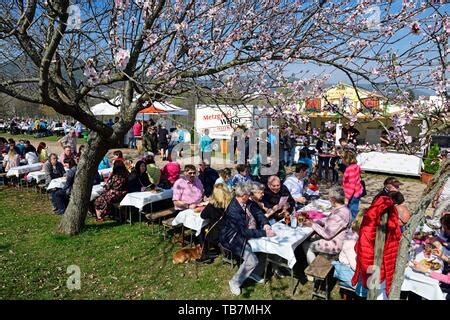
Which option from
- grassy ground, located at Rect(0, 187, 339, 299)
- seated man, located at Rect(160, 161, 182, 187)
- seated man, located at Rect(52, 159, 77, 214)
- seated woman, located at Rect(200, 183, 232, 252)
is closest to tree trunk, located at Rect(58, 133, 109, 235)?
grassy ground, located at Rect(0, 187, 339, 299)

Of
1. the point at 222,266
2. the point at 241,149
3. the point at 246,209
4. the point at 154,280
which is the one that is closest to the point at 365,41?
the point at 246,209

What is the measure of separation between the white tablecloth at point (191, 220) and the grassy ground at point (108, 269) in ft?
1.59

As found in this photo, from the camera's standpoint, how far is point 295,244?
4.38 meters

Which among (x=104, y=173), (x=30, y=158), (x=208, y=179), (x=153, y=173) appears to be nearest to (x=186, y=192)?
(x=208, y=179)

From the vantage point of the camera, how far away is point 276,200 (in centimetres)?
576

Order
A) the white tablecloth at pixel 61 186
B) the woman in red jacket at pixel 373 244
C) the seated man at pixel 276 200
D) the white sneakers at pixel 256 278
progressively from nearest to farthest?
the woman in red jacket at pixel 373 244 < the white sneakers at pixel 256 278 < the seated man at pixel 276 200 < the white tablecloth at pixel 61 186

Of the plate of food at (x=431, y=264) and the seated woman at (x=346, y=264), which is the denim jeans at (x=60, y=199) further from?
the plate of food at (x=431, y=264)

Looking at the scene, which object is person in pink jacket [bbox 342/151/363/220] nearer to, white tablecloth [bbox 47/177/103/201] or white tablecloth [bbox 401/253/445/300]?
white tablecloth [bbox 401/253/445/300]

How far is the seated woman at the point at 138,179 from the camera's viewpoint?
22.6 feet

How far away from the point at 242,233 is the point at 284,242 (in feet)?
1.92

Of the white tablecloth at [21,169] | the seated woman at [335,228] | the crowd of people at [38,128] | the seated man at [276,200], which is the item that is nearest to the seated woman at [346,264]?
the seated woman at [335,228]

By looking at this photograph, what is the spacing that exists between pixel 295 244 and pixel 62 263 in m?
3.52

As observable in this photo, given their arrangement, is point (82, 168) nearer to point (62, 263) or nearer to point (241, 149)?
point (62, 263)

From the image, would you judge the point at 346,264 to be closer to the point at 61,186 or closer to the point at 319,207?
the point at 319,207
